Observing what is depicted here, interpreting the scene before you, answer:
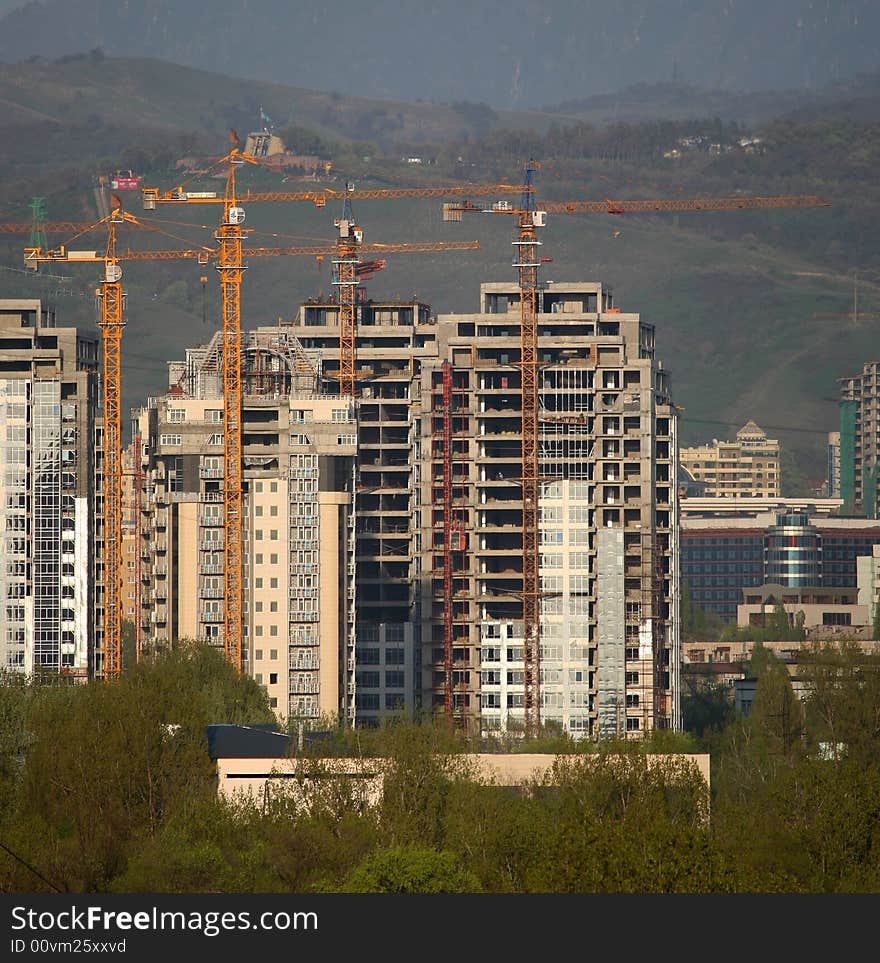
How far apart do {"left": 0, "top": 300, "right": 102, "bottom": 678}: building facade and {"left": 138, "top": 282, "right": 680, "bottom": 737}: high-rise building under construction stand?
4.07 metres

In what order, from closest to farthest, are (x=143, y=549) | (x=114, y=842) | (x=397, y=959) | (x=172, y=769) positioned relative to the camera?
(x=397, y=959), (x=114, y=842), (x=172, y=769), (x=143, y=549)

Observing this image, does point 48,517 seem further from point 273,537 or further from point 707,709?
point 707,709

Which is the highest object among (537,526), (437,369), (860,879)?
(437,369)

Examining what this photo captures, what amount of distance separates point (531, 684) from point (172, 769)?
199ft

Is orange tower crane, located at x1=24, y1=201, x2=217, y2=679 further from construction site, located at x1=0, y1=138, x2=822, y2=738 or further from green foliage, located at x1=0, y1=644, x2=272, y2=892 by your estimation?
green foliage, located at x1=0, y1=644, x2=272, y2=892

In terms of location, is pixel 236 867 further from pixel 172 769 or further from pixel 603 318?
pixel 603 318

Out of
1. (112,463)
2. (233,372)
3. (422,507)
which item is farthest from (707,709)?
(112,463)

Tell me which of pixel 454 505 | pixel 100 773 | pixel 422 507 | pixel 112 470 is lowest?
pixel 100 773

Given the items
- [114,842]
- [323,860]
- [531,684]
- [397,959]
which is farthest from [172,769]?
[531,684]

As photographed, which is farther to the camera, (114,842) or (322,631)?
(322,631)

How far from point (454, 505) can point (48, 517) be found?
78.7 ft

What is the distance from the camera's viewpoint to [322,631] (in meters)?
137

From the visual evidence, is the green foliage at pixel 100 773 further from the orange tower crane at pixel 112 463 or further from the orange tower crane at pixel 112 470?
the orange tower crane at pixel 112 463

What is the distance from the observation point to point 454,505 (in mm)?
153750
